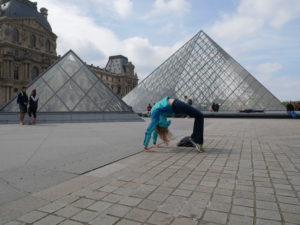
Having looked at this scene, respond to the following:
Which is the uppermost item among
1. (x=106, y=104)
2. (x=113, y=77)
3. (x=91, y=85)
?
(x=113, y=77)

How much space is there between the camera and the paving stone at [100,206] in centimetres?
204

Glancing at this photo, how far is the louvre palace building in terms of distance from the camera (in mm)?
55188

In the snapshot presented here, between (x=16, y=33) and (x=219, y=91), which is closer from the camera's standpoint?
(x=219, y=91)

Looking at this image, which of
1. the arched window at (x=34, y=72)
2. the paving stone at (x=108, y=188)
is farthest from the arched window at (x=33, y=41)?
the paving stone at (x=108, y=188)

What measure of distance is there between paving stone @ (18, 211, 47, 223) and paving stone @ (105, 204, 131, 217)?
568 millimetres

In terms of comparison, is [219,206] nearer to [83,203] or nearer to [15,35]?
[83,203]

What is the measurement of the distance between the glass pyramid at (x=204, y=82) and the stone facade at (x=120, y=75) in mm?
63376

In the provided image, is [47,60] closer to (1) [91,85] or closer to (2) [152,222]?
(1) [91,85]

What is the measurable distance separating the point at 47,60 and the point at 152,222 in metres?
71.2

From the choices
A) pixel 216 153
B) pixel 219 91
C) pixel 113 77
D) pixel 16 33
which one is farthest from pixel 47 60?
pixel 216 153

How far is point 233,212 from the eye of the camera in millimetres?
1986

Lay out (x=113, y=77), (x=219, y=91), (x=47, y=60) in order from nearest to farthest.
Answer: (x=219, y=91) < (x=47, y=60) < (x=113, y=77)

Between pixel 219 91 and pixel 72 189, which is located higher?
pixel 219 91

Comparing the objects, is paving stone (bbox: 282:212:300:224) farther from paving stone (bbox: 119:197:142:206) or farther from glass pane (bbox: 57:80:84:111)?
glass pane (bbox: 57:80:84:111)
